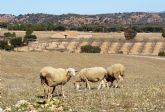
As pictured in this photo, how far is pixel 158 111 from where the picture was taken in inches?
788

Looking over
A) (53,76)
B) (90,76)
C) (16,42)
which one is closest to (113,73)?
(90,76)

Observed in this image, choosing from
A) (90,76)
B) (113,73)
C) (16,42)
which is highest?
(90,76)

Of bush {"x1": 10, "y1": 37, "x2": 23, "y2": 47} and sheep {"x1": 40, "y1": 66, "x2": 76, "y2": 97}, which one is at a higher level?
sheep {"x1": 40, "y1": 66, "x2": 76, "y2": 97}

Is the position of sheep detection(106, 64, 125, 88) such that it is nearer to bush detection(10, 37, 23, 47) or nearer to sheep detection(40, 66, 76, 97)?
sheep detection(40, 66, 76, 97)

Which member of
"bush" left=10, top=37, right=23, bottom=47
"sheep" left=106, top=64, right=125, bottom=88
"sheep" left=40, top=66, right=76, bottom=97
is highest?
"sheep" left=40, top=66, right=76, bottom=97

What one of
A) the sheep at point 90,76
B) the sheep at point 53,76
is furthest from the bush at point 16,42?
the sheep at point 53,76

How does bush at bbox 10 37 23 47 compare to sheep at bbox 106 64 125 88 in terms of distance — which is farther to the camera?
bush at bbox 10 37 23 47

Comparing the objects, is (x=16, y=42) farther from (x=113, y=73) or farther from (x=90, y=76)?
(x=90, y=76)

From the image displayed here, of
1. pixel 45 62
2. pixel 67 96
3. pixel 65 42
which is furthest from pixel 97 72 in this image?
pixel 65 42

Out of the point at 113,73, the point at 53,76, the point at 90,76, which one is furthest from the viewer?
the point at 113,73

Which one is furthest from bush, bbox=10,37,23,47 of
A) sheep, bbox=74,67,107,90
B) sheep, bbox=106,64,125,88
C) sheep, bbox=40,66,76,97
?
sheep, bbox=40,66,76,97

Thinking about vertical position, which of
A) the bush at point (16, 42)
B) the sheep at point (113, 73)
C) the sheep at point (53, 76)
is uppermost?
the sheep at point (53, 76)

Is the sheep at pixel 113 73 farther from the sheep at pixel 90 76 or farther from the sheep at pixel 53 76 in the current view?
the sheep at pixel 53 76

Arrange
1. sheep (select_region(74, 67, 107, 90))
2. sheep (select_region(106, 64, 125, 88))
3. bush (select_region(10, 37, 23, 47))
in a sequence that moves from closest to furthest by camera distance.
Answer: sheep (select_region(74, 67, 107, 90)) → sheep (select_region(106, 64, 125, 88)) → bush (select_region(10, 37, 23, 47))
